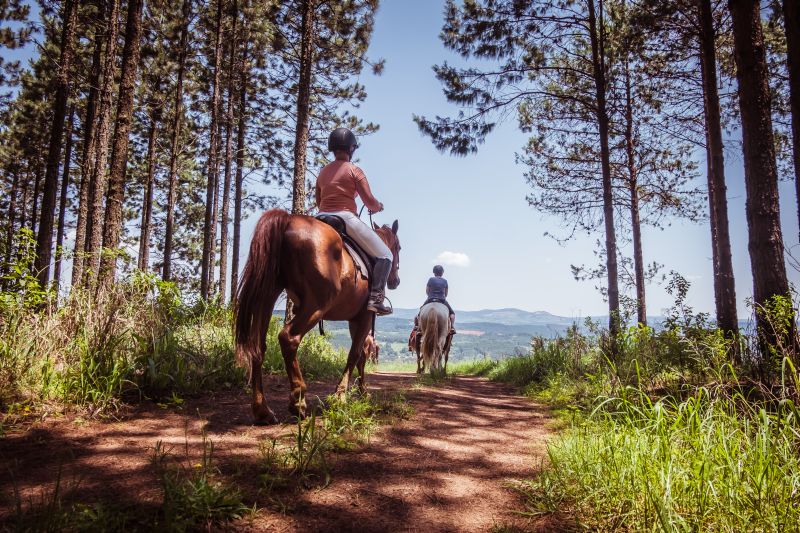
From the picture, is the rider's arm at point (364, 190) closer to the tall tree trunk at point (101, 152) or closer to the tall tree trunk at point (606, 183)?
the tall tree trunk at point (101, 152)

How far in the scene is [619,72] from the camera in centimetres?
1243

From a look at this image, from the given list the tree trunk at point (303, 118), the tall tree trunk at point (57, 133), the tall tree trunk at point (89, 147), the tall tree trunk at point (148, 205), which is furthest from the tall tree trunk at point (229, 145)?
the tree trunk at point (303, 118)

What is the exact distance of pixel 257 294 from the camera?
384 centimetres

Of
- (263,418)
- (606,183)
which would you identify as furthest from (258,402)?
(606,183)

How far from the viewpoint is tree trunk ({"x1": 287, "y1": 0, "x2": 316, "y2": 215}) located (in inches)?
352

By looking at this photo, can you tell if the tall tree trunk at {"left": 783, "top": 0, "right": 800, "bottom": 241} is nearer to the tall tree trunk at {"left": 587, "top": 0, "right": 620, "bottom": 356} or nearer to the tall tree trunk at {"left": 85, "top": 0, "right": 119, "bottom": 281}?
the tall tree trunk at {"left": 587, "top": 0, "right": 620, "bottom": 356}

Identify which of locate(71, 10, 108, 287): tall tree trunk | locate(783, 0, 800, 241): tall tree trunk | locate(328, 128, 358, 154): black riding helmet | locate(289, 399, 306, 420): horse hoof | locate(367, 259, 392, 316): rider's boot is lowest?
locate(289, 399, 306, 420): horse hoof

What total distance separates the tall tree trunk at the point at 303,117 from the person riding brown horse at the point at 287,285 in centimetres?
494

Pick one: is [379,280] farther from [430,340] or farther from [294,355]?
[430,340]

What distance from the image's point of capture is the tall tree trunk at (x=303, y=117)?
29.3 ft

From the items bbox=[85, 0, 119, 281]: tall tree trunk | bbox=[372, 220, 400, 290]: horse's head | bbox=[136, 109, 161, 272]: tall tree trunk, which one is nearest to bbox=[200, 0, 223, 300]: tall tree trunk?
bbox=[136, 109, 161, 272]: tall tree trunk

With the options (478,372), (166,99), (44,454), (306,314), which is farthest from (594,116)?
(166,99)

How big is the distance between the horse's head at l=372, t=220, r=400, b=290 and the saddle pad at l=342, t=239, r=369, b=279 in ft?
2.63

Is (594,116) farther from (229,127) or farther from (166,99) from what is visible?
(166,99)
